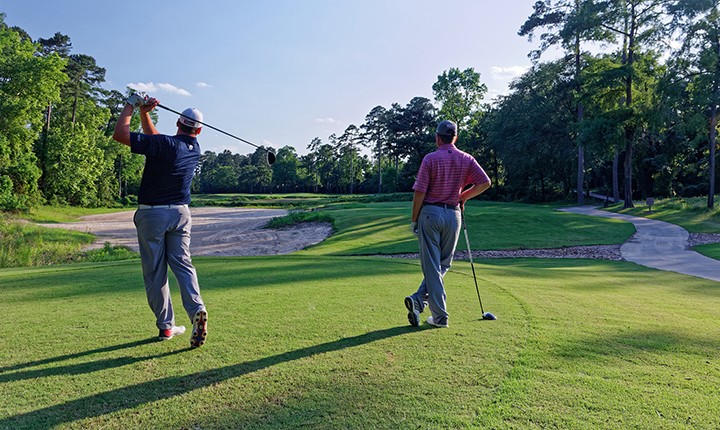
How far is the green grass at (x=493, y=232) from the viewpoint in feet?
64.5

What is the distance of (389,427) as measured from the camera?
2.51m

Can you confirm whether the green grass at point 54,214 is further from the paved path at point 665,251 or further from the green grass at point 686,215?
the green grass at point 686,215

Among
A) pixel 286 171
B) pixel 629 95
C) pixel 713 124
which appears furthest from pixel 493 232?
pixel 286 171

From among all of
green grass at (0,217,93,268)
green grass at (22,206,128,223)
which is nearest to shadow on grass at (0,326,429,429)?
green grass at (0,217,93,268)

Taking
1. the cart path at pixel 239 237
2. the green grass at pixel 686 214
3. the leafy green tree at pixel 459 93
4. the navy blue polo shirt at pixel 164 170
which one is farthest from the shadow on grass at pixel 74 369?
the leafy green tree at pixel 459 93

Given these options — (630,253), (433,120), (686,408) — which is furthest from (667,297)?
(433,120)

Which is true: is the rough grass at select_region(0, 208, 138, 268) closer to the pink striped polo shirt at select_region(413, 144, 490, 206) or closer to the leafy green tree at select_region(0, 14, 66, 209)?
the leafy green tree at select_region(0, 14, 66, 209)

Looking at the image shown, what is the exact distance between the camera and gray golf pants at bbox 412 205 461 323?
4.61 metres

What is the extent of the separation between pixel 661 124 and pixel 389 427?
33.4 meters

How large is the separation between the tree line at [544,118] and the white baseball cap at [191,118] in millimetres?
3685

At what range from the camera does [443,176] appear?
4656 mm

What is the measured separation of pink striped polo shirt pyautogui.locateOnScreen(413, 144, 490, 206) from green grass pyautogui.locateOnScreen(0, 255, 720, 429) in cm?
141

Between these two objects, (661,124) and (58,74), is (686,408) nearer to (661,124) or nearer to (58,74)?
(661,124)

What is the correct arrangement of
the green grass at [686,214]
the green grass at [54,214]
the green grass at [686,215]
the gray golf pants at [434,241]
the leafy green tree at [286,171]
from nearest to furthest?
the gray golf pants at [434,241]
the green grass at [686,215]
the green grass at [686,214]
the green grass at [54,214]
the leafy green tree at [286,171]
